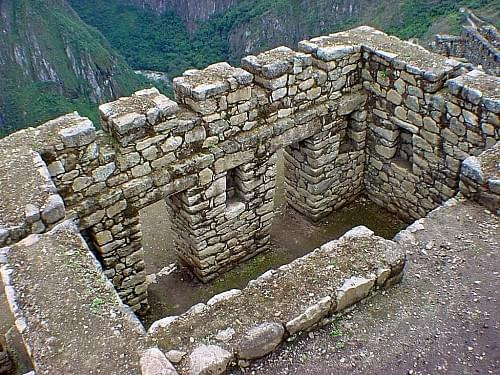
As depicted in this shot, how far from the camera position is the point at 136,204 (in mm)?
6855

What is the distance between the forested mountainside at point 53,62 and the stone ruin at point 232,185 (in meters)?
64.4

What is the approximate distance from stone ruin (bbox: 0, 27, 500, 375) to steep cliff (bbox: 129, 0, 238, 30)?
301ft

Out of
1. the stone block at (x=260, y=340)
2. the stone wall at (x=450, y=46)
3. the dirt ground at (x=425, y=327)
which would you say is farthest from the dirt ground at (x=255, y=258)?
the stone wall at (x=450, y=46)

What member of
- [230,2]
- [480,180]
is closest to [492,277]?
[480,180]

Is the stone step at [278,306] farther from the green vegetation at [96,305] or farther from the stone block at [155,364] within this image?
the green vegetation at [96,305]

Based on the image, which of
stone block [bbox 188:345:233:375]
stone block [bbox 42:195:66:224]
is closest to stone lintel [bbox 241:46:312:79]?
stone block [bbox 42:195:66:224]

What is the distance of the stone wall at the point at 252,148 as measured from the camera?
6.30 m

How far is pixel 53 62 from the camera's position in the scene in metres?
77.7

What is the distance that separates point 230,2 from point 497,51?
8723 cm

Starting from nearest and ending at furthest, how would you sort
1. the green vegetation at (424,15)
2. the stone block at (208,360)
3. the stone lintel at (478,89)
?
the stone block at (208,360) → the stone lintel at (478,89) → the green vegetation at (424,15)

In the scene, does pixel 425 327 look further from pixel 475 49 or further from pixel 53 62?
pixel 53 62

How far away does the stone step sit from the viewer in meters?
4.43

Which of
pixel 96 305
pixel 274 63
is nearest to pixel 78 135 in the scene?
pixel 96 305

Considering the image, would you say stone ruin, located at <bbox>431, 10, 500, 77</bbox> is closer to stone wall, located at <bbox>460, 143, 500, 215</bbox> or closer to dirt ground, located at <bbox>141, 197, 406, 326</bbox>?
dirt ground, located at <bbox>141, 197, 406, 326</bbox>
